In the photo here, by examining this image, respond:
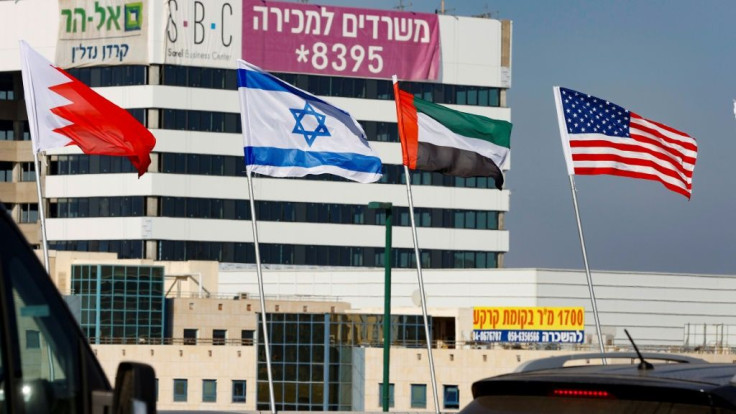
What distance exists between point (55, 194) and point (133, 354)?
2216 centimetres

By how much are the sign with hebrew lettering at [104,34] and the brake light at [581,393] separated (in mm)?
84019

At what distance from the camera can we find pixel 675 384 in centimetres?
566

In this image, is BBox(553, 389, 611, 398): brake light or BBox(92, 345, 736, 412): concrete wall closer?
BBox(553, 389, 611, 398): brake light

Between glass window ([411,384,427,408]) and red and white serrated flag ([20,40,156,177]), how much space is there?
158ft

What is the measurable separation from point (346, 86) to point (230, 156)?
8.31 meters

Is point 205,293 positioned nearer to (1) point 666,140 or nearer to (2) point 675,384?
(1) point 666,140

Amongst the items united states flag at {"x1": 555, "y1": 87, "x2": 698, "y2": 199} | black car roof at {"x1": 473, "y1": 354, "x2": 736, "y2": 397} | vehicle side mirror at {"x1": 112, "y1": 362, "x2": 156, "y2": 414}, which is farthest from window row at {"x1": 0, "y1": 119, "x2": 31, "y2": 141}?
vehicle side mirror at {"x1": 112, "y1": 362, "x2": 156, "y2": 414}

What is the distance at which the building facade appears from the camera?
88688 millimetres

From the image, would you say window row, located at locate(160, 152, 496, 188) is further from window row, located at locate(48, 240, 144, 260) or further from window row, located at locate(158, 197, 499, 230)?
window row, located at locate(48, 240, 144, 260)

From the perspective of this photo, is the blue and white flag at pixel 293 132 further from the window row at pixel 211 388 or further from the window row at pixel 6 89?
the window row at pixel 6 89

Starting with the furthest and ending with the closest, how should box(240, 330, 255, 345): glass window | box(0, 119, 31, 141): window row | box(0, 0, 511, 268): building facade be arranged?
box(0, 119, 31, 141): window row → box(0, 0, 511, 268): building facade → box(240, 330, 255, 345): glass window

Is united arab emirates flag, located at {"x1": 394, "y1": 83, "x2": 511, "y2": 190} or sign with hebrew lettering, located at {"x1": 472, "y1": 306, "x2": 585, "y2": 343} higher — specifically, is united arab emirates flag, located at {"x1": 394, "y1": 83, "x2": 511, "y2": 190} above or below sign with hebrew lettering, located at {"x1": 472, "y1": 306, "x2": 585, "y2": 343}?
above

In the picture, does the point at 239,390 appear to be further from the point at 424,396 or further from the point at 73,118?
the point at 73,118

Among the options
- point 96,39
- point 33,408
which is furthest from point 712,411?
point 96,39
